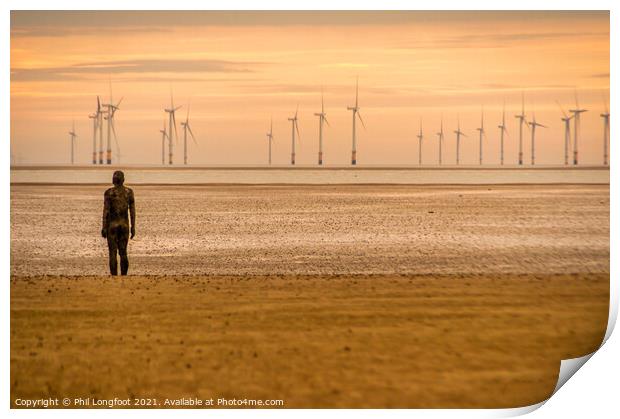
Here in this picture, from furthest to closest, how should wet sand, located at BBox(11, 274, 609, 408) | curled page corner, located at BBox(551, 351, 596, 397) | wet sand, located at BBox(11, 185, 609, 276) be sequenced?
wet sand, located at BBox(11, 185, 609, 276) < curled page corner, located at BBox(551, 351, 596, 397) < wet sand, located at BBox(11, 274, 609, 408)

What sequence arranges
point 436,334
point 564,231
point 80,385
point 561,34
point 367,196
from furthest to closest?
point 367,196, point 564,231, point 561,34, point 436,334, point 80,385

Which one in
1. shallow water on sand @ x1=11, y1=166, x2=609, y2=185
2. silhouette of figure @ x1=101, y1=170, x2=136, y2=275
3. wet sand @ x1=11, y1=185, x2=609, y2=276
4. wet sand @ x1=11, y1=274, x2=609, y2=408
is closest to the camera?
wet sand @ x1=11, y1=274, x2=609, y2=408

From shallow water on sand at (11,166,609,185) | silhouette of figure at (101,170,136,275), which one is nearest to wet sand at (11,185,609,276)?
silhouette of figure at (101,170,136,275)

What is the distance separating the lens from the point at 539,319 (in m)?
11.3

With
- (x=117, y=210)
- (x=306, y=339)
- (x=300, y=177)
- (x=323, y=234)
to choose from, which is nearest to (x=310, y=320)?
(x=306, y=339)

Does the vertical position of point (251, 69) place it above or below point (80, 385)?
above

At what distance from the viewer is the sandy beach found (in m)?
9.42

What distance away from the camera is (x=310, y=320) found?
11.1 m

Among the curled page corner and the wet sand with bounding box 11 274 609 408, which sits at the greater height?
the wet sand with bounding box 11 274 609 408

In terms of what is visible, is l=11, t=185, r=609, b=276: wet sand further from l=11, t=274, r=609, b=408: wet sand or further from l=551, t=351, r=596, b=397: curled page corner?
l=551, t=351, r=596, b=397: curled page corner

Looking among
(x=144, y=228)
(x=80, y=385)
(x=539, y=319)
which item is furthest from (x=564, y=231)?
(x=80, y=385)

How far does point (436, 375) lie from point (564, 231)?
12.8m

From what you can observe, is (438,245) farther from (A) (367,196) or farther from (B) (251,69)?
(A) (367,196)

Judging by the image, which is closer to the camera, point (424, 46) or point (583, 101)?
point (424, 46)
